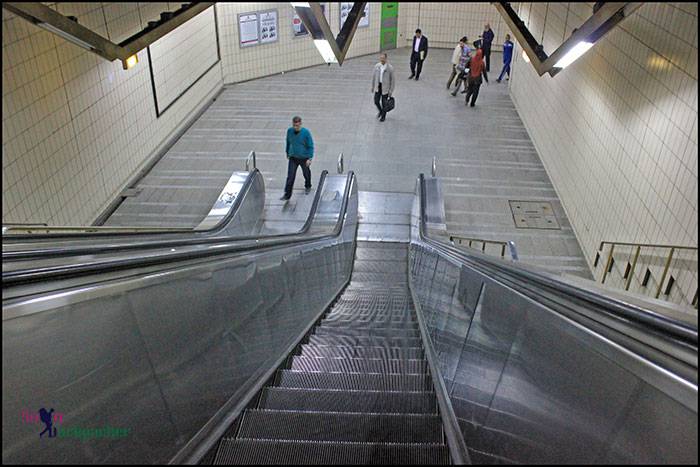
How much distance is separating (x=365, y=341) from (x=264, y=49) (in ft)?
37.4

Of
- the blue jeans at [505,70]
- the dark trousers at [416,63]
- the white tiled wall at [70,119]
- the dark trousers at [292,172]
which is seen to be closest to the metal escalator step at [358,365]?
the white tiled wall at [70,119]

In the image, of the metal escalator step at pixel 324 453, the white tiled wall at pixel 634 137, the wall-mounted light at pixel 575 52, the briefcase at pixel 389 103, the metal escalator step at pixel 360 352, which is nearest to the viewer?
the metal escalator step at pixel 324 453

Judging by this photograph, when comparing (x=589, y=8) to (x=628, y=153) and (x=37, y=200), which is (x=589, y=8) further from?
(x=37, y=200)

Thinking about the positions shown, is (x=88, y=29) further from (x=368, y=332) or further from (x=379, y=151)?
(x=379, y=151)

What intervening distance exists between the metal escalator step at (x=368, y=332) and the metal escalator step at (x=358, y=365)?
93cm

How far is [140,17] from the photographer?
Result: 28.0ft

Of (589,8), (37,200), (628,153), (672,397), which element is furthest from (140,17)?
(672,397)

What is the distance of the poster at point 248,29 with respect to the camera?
1355cm

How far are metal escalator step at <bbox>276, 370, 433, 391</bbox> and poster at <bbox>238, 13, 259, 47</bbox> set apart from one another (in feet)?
38.2

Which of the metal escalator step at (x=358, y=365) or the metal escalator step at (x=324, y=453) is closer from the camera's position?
the metal escalator step at (x=324, y=453)

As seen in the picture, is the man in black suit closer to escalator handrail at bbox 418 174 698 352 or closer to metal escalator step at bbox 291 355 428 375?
metal escalator step at bbox 291 355 428 375

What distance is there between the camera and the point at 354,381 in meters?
3.49

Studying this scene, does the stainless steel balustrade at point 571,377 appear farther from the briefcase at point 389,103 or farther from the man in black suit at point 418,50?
the man in black suit at point 418,50

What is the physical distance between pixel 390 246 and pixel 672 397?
7262 millimetres
